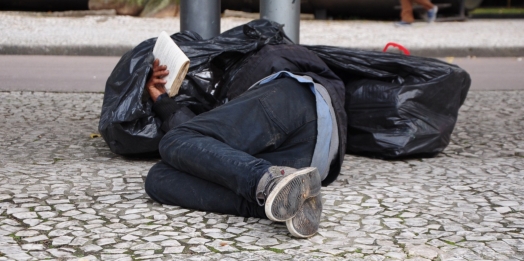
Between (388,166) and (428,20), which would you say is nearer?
(388,166)

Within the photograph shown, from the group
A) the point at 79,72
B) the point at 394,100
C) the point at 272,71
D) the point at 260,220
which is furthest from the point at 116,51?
the point at 260,220

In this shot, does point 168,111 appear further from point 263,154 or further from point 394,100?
point 394,100

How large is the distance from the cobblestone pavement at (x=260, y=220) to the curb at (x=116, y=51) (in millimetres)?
4926

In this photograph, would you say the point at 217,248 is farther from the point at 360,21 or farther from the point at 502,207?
the point at 360,21

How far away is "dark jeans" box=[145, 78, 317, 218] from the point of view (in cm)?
304

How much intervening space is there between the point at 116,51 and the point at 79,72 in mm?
1563

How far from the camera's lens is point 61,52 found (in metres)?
9.52

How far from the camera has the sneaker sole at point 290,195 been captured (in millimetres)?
2727

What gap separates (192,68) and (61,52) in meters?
5.81

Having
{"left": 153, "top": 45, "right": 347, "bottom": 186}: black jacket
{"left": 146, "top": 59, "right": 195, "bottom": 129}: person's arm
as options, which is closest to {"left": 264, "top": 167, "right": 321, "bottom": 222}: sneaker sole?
{"left": 153, "top": 45, "right": 347, "bottom": 186}: black jacket

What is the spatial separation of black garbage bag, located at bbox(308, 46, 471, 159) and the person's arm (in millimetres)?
844

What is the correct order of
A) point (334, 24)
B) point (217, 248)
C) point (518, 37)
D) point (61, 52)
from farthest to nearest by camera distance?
point (334, 24), point (518, 37), point (61, 52), point (217, 248)

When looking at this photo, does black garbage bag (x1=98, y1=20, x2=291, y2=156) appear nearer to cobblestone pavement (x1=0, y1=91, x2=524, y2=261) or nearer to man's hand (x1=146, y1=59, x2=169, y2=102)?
man's hand (x1=146, y1=59, x2=169, y2=102)

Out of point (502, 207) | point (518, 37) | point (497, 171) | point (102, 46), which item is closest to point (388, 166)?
point (497, 171)
